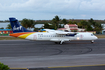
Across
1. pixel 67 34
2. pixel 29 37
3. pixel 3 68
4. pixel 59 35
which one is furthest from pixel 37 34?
pixel 3 68

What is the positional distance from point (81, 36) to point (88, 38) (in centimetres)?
187

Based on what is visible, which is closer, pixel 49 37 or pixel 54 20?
pixel 49 37

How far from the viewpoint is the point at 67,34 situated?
2948 cm

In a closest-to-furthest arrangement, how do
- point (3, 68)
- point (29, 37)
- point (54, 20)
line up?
point (3, 68) < point (29, 37) < point (54, 20)

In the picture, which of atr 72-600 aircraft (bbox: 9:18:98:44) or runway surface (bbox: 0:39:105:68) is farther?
atr 72-600 aircraft (bbox: 9:18:98:44)

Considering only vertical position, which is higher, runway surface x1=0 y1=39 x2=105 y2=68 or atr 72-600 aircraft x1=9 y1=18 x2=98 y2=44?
atr 72-600 aircraft x1=9 y1=18 x2=98 y2=44

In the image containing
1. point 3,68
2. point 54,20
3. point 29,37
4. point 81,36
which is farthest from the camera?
point 54,20

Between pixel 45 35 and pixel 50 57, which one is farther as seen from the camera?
pixel 45 35

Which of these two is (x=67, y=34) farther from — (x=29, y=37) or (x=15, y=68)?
(x=15, y=68)

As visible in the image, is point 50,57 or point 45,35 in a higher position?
point 45,35

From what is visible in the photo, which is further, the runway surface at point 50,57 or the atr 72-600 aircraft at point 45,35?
the atr 72-600 aircraft at point 45,35

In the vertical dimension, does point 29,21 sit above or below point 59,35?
above

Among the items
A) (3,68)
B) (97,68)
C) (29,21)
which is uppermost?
(29,21)

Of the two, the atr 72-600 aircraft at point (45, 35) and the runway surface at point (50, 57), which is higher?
the atr 72-600 aircraft at point (45, 35)
